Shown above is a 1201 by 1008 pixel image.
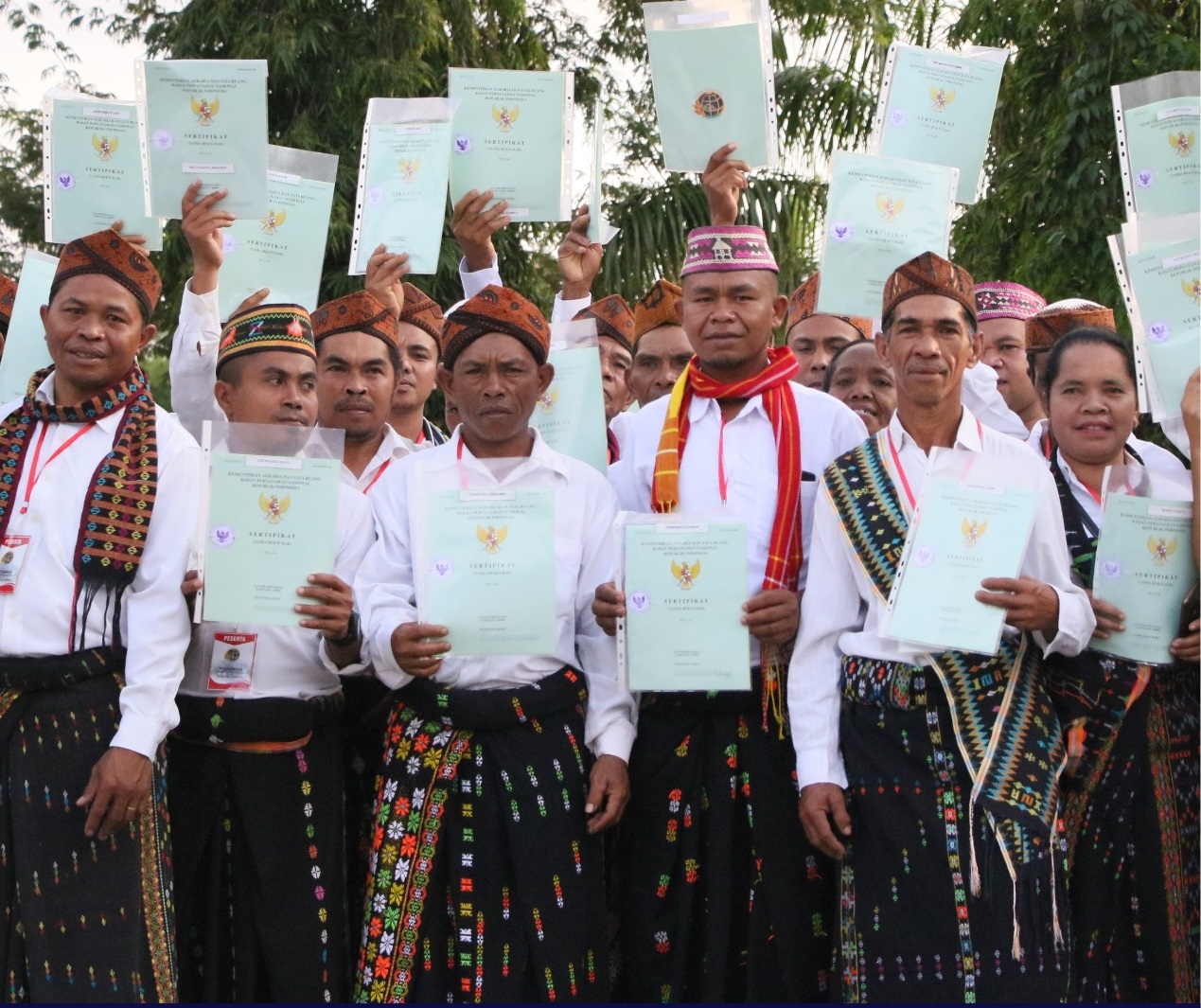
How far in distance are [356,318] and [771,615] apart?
201 centimetres

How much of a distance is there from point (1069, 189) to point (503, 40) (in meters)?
6.85

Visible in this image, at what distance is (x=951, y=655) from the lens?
3939mm

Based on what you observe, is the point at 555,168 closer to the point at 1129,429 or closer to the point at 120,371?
the point at 120,371

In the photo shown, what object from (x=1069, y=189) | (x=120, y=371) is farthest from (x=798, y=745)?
(x=1069, y=189)

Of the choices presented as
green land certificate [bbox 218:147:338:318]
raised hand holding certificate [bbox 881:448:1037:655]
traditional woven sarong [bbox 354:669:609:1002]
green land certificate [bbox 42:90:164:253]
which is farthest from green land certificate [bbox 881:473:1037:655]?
green land certificate [bbox 42:90:164:253]

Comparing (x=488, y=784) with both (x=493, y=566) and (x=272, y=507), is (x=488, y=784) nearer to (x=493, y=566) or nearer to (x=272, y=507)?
(x=493, y=566)

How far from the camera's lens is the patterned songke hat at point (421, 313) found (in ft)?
19.7

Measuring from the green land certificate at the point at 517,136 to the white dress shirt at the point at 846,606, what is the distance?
1.81 metres

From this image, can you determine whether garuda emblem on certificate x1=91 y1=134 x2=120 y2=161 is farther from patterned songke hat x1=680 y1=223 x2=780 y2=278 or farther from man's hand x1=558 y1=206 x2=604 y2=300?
patterned songke hat x1=680 y1=223 x2=780 y2=278

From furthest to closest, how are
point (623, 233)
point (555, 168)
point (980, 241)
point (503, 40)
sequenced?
1. point (503, 40)
2. point (623, 233)
3. point (980, 241)
4. point (555, 168)

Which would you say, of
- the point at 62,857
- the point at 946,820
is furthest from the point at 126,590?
the point at 946,820

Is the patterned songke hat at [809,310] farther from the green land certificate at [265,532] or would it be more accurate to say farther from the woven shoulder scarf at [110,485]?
the woven shoulder scarf at [110,485]

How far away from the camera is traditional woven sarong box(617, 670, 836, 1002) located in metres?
4.29

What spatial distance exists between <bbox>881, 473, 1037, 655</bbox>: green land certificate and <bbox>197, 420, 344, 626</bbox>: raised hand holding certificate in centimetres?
160
